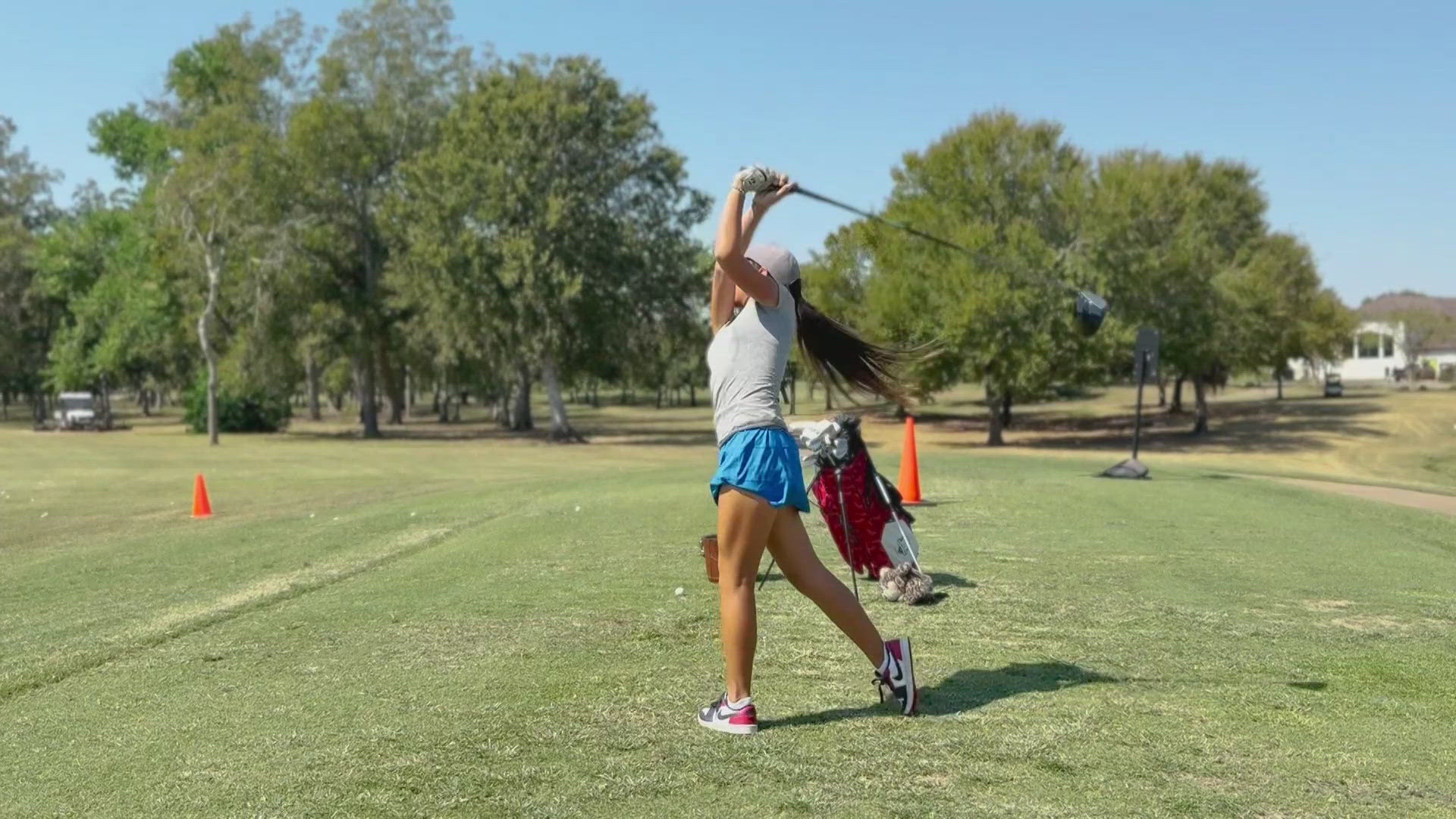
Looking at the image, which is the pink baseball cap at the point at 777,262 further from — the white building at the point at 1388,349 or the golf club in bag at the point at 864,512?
the white building at the point at 1388,349

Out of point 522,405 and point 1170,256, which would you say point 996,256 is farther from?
point 522,405

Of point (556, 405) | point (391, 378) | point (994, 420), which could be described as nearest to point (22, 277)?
point (391, 378)

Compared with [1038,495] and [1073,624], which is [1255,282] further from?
[1073,624]

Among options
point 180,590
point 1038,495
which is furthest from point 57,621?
point 1038,495

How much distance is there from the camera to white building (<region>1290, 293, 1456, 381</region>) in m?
101

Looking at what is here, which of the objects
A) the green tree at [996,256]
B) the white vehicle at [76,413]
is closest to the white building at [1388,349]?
the green tree at [996,256]

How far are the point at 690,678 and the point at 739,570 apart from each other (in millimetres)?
1168

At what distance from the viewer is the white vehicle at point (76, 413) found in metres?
62.1

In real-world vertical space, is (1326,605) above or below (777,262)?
below

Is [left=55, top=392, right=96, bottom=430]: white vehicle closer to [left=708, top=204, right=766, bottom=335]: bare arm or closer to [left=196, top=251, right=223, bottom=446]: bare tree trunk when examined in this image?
[left=196, top=251, right=223, bottom=446]: bare tree trunk

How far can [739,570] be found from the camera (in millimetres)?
5102

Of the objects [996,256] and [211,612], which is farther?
[996,256]

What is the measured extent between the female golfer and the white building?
342ft

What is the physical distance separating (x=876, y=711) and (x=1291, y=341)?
205 ft
